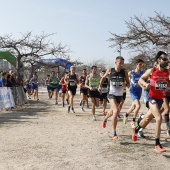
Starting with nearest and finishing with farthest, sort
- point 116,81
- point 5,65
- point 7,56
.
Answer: point 116,81 → point 7,56 → point 5,65

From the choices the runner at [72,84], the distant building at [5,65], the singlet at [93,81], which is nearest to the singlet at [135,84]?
the singlet at [93,81]

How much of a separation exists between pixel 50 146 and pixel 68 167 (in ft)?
5.01

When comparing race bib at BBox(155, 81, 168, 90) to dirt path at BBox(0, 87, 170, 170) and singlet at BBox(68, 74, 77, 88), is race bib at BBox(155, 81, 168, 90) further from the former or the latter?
singlet at BBox(68, 74, 77, 88)

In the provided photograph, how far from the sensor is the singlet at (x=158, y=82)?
19.4 ft

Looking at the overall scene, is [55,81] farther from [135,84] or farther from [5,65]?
[5,65]

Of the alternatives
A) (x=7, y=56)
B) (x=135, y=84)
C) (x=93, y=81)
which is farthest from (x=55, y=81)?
(x=135, y=84)

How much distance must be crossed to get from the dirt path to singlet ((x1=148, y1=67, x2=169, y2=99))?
115 cm

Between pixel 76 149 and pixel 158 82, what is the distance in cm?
217

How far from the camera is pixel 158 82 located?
233 inches

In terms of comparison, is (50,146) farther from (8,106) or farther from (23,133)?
(8,106)

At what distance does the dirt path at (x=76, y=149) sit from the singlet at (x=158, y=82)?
1146mm

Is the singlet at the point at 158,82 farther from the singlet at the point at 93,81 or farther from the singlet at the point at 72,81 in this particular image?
the singlet at the point at 72,81

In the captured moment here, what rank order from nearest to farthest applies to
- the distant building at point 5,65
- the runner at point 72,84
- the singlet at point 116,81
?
the singlet at point 116,81
the runner at point 72,84
the distant building at point 5,65

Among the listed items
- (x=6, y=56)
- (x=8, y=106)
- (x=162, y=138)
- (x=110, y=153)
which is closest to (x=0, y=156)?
(x=110, y=153)
